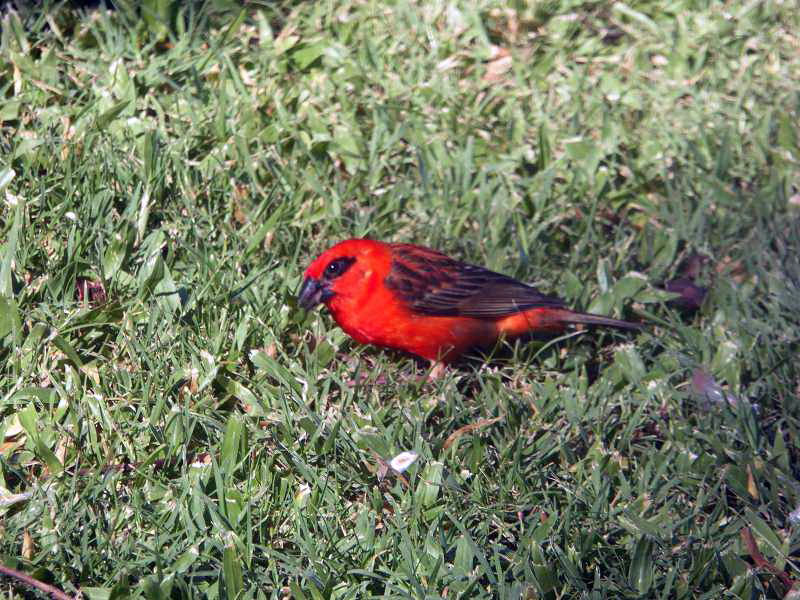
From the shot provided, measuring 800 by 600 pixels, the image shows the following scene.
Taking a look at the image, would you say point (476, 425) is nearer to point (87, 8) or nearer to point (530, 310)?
point (530, 310)

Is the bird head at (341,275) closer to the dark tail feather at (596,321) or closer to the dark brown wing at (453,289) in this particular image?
the dark brown wing at (453,289)

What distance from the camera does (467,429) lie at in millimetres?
4219

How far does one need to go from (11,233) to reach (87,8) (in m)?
1.95

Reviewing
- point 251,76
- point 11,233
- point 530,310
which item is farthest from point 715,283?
point 11,233

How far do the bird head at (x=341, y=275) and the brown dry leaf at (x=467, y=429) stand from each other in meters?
0.84

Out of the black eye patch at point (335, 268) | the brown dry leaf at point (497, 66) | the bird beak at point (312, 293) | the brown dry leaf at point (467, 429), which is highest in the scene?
the brown dry leaf at point (497, 66)

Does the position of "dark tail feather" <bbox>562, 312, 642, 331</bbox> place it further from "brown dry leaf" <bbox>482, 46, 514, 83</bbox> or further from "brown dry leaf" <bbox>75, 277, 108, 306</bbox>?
"brown dry leaf" <bbox>75, 277, 108, 306</bbox>

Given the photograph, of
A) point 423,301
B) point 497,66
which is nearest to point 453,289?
point 423,301

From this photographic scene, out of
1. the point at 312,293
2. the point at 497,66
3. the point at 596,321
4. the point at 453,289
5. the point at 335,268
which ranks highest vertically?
the point at 497,66

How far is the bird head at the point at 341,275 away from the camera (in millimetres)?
4641

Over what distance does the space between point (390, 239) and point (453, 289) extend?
59 centimetres

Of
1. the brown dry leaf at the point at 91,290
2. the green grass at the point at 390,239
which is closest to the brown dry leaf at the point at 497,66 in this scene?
the green grass at the point at 390,239

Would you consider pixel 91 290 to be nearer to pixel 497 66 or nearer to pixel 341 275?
pixel 341 275

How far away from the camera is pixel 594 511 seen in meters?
3.88
